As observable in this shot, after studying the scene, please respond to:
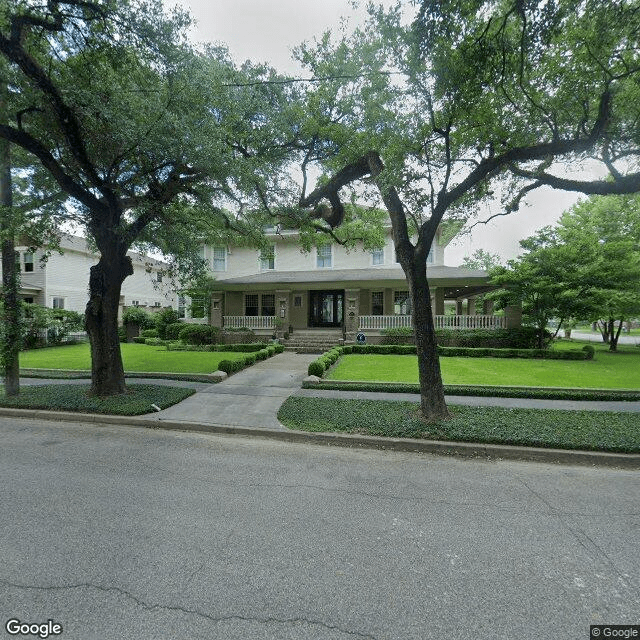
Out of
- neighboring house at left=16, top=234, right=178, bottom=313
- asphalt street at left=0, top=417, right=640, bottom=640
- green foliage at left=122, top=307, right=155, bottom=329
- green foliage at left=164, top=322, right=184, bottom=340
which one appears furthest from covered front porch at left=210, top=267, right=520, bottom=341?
asphalt street at left=0, top=417, right=640, bottom=640

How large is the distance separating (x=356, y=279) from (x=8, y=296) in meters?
14.0

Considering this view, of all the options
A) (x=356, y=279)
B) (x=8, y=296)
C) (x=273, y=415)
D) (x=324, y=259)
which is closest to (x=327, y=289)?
(x=324, y=259)

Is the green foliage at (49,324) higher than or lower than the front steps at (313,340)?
higher

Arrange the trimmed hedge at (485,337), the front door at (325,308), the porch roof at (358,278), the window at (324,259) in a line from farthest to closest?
1. the window at (324,259)
2. the front door at (325,308)
3. the porch roof at (358,278)
4. the trimmed hedge at (485,337)

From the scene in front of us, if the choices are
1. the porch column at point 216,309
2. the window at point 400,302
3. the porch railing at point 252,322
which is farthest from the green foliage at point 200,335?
the window at point 400,302

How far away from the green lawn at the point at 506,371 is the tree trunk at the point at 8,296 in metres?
8.51

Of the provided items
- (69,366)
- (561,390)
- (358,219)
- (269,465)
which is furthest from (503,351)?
(69,366)

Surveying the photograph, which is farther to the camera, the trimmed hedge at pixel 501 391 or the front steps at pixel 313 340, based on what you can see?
the front steps at pixel 313 340

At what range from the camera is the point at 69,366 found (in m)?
12.8

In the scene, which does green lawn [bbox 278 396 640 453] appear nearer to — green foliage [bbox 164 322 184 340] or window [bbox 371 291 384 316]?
window [bbox 371 291 384 316]

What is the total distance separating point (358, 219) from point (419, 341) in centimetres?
1018

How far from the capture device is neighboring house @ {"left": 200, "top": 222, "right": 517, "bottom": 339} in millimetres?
18031

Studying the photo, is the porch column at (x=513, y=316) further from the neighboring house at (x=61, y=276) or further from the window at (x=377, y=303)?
the neighboring house at (x=61, y=276)

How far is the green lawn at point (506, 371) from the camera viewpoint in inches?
385
